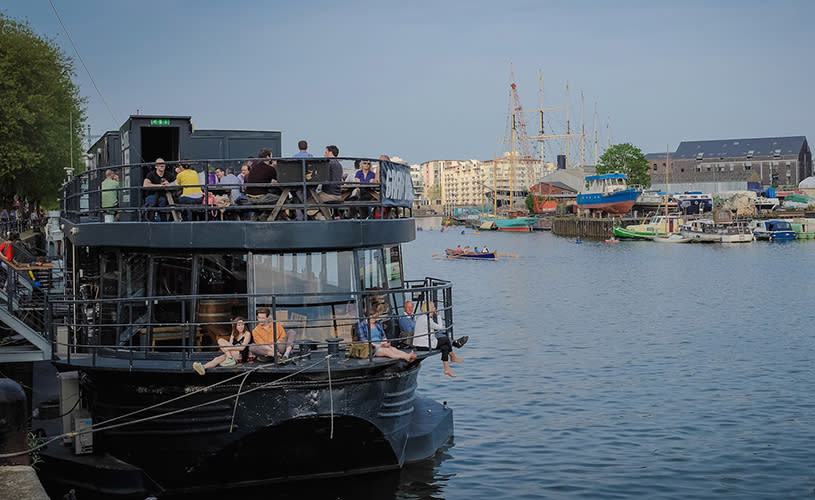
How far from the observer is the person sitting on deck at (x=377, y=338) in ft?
43.9

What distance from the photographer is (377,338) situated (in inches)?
543

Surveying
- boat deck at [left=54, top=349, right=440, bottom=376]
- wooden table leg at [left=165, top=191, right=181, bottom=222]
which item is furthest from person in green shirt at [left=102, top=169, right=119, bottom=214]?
boat deck at [left=54, top=349, right=440, bottom=376]

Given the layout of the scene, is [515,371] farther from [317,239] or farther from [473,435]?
[317,239]

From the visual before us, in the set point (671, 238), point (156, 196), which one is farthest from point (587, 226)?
point (156, 196)

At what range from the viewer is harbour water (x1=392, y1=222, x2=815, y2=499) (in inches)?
674

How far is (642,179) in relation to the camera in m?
150

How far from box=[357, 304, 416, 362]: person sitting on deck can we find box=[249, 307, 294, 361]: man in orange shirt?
3.68 ft

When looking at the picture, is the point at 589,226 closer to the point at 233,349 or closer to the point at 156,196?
the point at 156,196

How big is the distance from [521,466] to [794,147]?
181 metres

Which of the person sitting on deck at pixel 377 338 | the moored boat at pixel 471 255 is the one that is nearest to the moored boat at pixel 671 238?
the moored boat at pixel 471 255

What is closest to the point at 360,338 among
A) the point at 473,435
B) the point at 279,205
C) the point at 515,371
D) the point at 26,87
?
the point at 279,205

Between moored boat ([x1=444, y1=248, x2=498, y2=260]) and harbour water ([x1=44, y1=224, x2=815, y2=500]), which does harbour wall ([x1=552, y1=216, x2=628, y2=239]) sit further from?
harbour water ([x1=44, y1=224, x2=815, y2=500])

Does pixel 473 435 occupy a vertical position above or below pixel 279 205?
below

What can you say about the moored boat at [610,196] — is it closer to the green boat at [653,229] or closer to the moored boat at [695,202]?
the green boat at [653,229]
